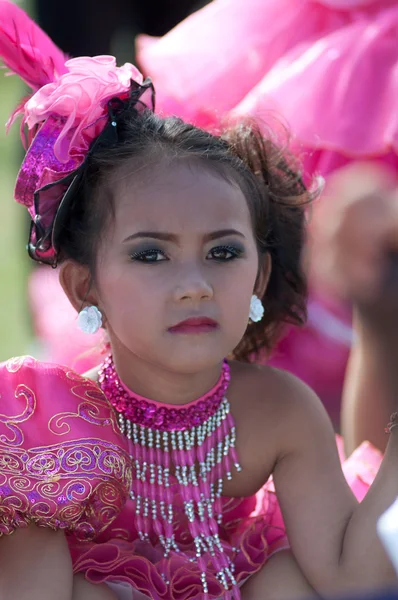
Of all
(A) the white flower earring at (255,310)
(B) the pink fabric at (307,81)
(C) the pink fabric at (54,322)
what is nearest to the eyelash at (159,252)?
(A) the white flower earring at (255,310)

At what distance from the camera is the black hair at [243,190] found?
1.31 metres

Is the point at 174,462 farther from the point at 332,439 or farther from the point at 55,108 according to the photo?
the point at 55,108

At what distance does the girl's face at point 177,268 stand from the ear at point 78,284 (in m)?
0.06

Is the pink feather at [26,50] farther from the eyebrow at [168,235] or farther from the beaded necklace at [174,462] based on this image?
the beaded necklace at [174,462]

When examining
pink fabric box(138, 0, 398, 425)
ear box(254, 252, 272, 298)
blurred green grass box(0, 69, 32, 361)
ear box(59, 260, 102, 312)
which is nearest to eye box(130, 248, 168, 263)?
ear box(59, 260, 102, 312)

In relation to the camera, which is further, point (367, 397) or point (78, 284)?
point (367, 397)

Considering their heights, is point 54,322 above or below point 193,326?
below

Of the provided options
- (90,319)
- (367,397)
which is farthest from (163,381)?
(367,397)

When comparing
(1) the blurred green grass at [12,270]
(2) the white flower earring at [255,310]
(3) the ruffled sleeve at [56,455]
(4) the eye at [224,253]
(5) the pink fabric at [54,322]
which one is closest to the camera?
(3) the ruffled sleeve at [56,455]

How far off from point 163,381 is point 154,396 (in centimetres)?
3

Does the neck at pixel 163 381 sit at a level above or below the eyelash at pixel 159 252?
below

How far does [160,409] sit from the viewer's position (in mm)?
1356

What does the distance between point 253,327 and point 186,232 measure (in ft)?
1.10

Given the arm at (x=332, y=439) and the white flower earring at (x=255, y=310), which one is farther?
the white flower earring at (x=255, y=310)
